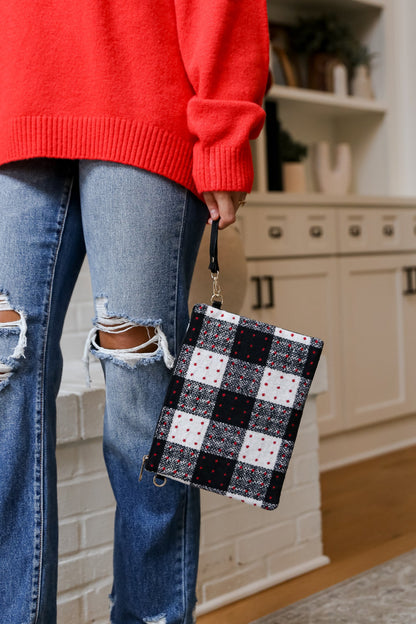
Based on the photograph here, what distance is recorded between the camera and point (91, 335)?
84 centimetres

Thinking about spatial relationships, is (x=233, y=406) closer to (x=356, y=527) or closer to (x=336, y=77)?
(x=356, y=527)

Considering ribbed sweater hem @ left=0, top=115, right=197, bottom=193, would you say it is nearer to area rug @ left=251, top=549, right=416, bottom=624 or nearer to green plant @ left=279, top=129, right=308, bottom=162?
area rug @ left=251, top=549, right=416, bottom=624

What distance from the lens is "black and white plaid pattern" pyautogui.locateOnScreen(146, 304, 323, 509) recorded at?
806 millimetres

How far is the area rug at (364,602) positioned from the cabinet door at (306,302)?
36.4 inches

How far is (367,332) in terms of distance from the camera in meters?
2.46

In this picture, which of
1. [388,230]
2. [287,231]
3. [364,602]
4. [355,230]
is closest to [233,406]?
[364,602]

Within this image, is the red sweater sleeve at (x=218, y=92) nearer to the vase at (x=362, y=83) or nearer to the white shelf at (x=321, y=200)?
the white shelf at (x=321, y=200)

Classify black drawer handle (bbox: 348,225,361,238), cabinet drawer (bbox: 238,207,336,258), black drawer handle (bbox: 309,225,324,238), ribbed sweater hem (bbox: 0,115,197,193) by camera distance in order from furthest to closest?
black drawer handle (bbox: 348,225,361,238) < black drawer handle (bbox: 309,225,324,238) < cabinet drawer (bbox: 238,207,336,258) < ribbed sweater hem (bbox: 0,115,197,193)

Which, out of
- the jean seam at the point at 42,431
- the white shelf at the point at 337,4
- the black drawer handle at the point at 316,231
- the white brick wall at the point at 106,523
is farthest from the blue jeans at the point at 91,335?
the white shelf at the point at 337,4

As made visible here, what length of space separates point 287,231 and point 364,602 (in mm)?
1254

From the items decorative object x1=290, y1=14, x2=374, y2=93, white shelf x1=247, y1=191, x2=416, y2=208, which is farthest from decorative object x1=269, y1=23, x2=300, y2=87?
white shelf x1=247, y1=191, x2=416, y2=208

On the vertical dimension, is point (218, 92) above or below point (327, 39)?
below

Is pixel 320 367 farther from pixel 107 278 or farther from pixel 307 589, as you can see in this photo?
pixel 107 278

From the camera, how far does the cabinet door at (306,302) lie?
2172 mm
